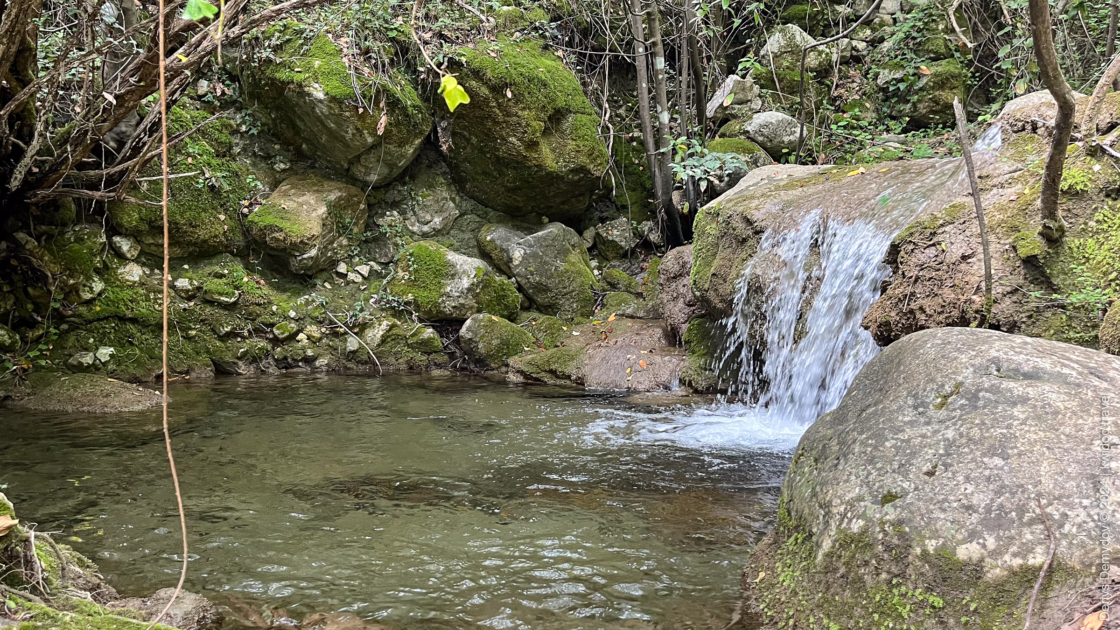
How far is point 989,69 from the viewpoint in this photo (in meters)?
Result: 8.86

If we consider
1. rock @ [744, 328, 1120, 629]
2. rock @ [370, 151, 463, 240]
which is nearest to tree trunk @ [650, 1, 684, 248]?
rock @ [370, 151, 463, 240]

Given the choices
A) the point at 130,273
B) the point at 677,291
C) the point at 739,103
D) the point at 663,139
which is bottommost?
the point at 677,291

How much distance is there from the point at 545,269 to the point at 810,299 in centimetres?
350

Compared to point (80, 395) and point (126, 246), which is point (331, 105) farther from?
point (80, 395)

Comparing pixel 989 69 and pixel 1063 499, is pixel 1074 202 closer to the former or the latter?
pixel 1063 499

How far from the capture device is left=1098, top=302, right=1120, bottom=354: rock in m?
3.24

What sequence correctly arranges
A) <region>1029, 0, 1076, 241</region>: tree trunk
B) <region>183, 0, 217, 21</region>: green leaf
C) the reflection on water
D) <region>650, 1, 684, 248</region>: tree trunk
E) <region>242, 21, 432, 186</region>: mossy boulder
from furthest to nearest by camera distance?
<region>650, 1, 684, 248</region>: tree trunk, <region>242, 21, 432, 186</region>: mossy boulder, the reflection on water, <region>1029, 0, 1076, 241</region>: tree trunk, <region>183, 0, 217, 21</region>: green leaf

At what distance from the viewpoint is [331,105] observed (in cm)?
707

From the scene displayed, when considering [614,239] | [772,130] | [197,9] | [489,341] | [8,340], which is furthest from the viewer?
[614,239]

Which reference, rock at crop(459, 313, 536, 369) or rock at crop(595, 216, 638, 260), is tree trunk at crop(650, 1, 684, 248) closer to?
rock at crop(595, 216, 638, 260)

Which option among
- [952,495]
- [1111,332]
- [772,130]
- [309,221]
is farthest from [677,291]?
[952,495]

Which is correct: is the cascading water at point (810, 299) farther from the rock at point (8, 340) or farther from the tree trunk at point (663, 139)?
the rock at point (8, 340)

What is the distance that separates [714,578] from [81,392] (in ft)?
17.6

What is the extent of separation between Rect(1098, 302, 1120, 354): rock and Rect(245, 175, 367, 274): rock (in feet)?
22.2
